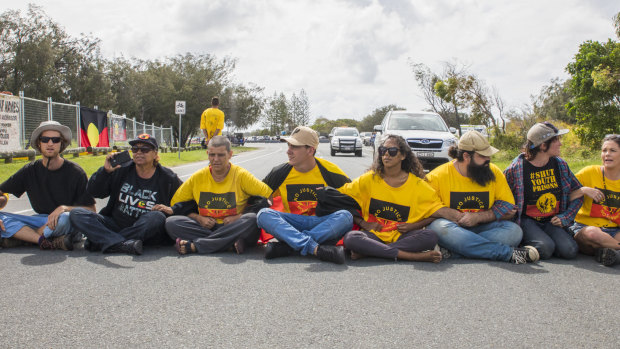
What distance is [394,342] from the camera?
9.72 ft

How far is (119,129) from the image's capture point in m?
23.4

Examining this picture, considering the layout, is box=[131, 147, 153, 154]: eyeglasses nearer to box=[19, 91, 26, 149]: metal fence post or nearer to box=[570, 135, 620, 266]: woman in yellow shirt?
box=[570, 135, 620, 266]: woman in yellow shirt

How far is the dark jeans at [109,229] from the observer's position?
5.26 m

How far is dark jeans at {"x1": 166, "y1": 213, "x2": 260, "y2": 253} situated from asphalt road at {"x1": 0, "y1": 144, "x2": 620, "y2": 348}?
251 millimetres

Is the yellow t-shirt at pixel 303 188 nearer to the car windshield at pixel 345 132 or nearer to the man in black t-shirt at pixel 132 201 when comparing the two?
the man in black t-shirt at pixel 132 201

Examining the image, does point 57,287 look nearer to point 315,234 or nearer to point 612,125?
point 315,234

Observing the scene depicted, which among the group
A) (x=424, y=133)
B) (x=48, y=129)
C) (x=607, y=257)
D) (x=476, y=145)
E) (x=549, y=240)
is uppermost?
(x=424, y=133)

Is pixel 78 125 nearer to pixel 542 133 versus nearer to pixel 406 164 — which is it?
pixel 406 164

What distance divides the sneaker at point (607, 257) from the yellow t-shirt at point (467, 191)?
0.98 m

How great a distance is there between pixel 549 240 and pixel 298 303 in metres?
3.02

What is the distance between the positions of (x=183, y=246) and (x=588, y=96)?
18.1m

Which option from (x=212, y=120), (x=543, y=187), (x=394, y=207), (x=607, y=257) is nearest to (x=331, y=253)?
(x=394, y=207)

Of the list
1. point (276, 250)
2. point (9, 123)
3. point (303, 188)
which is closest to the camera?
point (276, 250)

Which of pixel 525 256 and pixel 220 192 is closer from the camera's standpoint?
pixel 525 256
